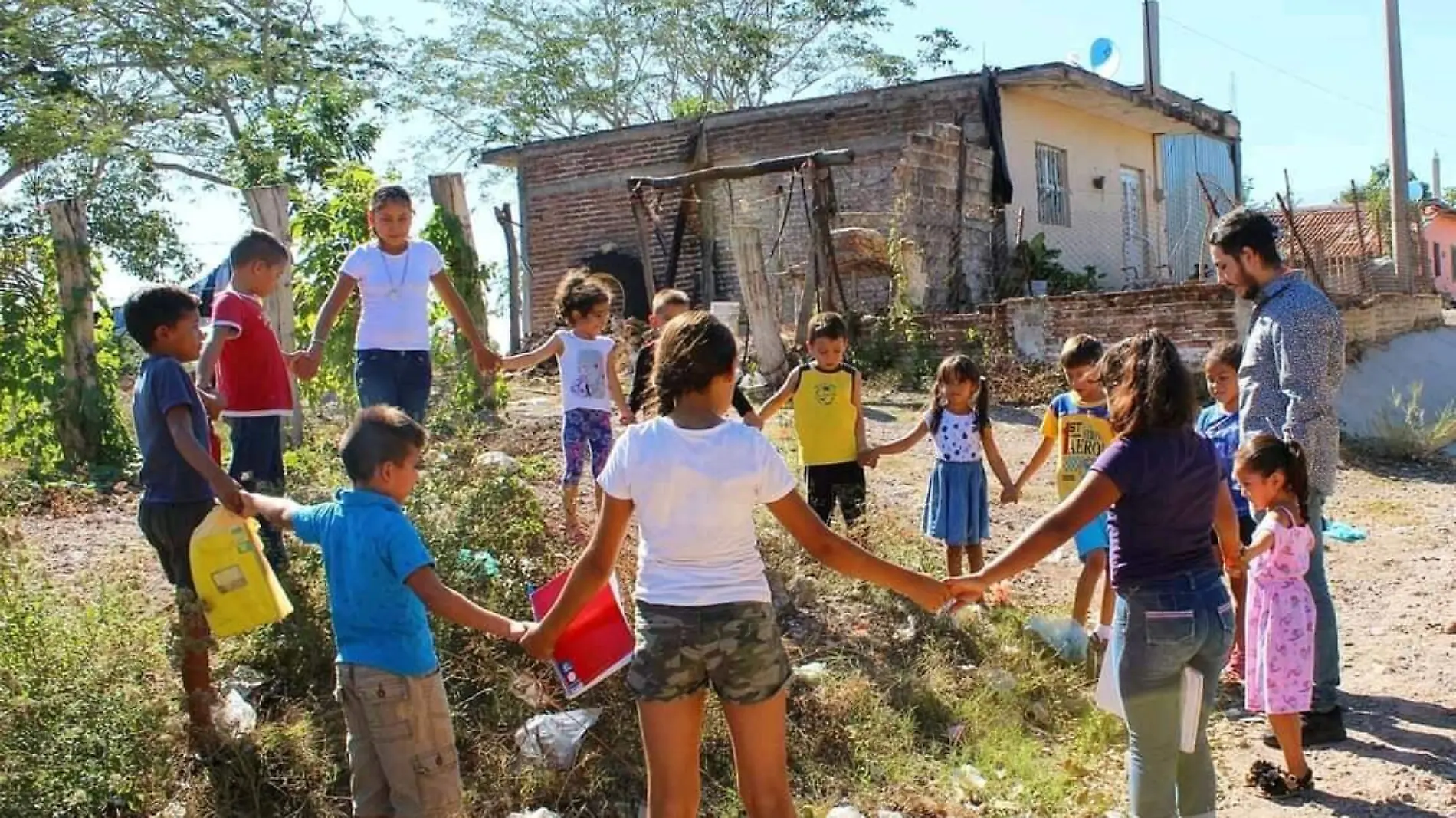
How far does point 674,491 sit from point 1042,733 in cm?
273

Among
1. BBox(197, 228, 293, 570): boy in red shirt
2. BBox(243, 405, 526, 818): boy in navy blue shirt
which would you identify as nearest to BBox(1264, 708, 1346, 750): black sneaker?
BBox(243, 405, 526, 818): boy in navy blue shirt

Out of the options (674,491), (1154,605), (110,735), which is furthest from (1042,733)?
(110,735)

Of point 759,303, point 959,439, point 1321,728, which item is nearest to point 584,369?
point 959,439

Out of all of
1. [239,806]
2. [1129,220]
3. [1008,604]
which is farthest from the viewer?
[1129,220]

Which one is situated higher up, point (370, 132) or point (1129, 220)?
point (370, 132)

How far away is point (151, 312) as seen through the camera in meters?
4.03

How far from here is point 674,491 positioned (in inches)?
123

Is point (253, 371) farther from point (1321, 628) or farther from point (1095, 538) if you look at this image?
point (1321, 628)

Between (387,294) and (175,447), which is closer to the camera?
(175,447)

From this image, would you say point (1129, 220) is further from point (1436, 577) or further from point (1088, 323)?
point (1436, 577)

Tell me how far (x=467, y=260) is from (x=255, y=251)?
510cm

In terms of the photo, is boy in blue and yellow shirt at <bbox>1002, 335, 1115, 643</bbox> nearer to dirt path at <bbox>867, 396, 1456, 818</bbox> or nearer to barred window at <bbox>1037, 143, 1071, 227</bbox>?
dirt path at <bbox>867, 396, 1456, 818</bbox>

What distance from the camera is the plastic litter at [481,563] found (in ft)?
16.1

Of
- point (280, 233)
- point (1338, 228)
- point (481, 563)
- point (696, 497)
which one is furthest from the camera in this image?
point (1338, 228)
